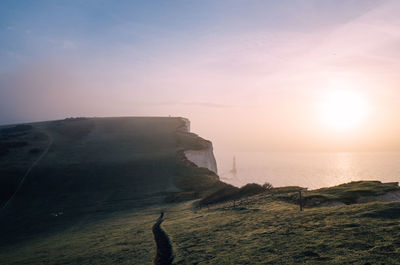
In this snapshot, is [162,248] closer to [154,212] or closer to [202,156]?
[154,212]

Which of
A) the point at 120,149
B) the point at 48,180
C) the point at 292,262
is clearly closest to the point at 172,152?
the point at 120,149

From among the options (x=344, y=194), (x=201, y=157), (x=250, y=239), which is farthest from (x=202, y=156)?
(x=250, y=239)

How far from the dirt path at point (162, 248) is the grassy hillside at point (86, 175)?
77.0 feet

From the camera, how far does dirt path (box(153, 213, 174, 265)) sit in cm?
2480

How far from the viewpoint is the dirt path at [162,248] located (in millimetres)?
24803

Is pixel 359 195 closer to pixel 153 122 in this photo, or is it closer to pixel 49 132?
pixel 153 122

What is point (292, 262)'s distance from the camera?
1902 cm

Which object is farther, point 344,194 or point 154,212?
point 154,212

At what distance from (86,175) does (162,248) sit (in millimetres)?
58467

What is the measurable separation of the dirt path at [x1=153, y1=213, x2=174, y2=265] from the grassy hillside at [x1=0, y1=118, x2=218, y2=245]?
2347cm

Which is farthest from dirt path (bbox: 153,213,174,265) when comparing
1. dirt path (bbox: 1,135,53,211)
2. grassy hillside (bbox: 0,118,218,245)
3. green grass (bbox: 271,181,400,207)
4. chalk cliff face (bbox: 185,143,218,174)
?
chalk cliff face (bbox: 185,143,218,174)

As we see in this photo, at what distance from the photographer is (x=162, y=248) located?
1126 inches

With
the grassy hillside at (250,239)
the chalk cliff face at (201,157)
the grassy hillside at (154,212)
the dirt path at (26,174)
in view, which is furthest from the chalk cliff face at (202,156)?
the grassy hillside at (250,239)

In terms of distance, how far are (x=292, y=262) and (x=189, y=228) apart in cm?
1676
